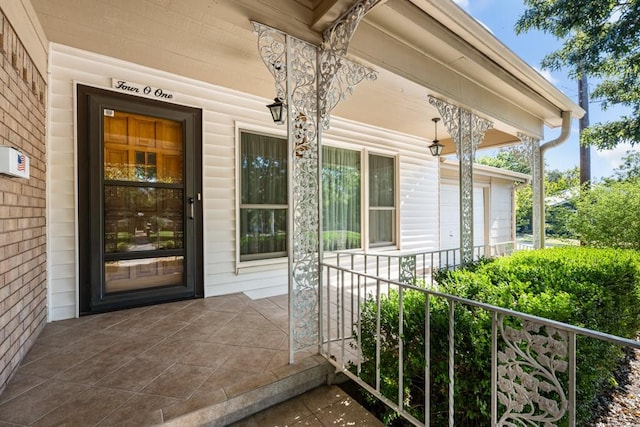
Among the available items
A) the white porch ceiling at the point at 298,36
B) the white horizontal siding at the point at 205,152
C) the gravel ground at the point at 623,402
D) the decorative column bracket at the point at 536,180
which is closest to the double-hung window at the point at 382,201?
the white horizontal siding at the point at 205,152

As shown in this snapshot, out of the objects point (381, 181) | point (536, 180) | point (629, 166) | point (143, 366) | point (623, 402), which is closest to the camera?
point (143, 366)

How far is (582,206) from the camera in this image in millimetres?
5742

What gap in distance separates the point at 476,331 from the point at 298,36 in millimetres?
2258

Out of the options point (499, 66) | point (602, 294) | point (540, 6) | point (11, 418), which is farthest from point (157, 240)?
point (540, 6)

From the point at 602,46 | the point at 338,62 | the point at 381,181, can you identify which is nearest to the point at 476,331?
the point at 338,62

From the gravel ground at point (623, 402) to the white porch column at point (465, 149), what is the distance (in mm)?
1788

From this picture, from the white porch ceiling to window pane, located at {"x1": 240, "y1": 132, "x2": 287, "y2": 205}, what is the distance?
61 centimetres

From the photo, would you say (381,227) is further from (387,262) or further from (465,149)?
(465,149)

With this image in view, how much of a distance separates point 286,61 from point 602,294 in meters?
3.07

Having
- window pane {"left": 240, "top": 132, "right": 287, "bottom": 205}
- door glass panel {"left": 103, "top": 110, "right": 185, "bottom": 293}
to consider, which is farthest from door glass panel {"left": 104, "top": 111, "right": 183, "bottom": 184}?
window pane {"left": 240, "top": 132, "right": 287, "bottom": 205}

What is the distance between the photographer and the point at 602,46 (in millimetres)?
5215

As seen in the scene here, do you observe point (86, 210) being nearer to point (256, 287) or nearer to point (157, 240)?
point (157, 240)

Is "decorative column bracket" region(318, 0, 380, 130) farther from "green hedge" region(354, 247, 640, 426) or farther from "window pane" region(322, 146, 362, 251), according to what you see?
"window pane" region(322, 146, 362, 251)

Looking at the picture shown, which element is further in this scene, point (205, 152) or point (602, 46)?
point (602, 46)
